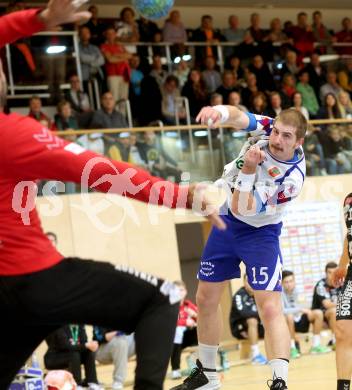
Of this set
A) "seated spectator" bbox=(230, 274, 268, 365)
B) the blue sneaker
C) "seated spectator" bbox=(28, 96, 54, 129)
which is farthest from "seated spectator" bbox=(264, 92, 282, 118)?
the blue sneaker

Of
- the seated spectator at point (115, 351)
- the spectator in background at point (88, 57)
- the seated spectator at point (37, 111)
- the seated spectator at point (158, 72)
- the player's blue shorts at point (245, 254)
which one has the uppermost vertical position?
the spectator in background at point (88, 57)

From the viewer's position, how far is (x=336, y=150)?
1678cm

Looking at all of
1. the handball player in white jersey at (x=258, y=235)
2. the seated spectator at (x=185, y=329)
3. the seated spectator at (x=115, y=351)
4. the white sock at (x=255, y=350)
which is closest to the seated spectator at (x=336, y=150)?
the white sock at (x=255, y=350)

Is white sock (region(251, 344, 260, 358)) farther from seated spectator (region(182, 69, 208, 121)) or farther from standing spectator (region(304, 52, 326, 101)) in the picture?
standing spectator (region(304, 52, 326, 101))

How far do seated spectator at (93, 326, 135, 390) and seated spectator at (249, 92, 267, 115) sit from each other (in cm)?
739

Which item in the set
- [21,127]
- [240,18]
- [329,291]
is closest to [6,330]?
[21,127]

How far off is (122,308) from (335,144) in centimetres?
1283

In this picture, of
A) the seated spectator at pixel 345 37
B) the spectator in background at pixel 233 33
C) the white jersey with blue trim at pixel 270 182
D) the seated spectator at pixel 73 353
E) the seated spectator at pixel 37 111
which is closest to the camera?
the white jersey with blue trim at pixel 270 182

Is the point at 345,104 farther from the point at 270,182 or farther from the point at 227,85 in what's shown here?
the point at 270,182

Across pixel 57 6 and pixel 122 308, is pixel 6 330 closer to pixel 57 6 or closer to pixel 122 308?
pixel 122 308

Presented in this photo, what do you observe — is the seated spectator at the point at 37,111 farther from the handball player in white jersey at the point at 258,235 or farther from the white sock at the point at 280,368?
the white sock at the point at 280,368

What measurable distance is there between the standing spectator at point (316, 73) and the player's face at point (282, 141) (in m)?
13.0

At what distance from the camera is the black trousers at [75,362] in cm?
1032

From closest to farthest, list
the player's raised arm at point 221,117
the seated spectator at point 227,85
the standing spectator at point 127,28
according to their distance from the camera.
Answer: the player's raised arm at point 221,117
the standing spectator at point 127,28
the seated spectator at point 227,85
